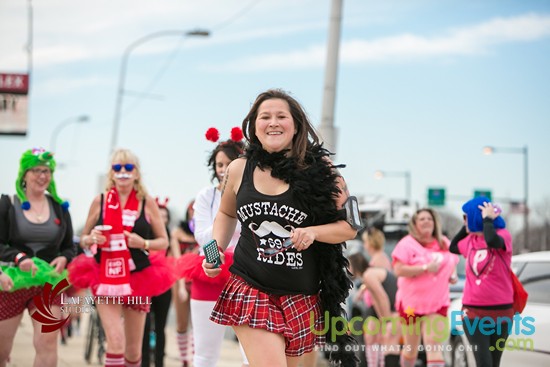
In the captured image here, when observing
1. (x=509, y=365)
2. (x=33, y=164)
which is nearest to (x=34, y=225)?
(x=33, y=164)

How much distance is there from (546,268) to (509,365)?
1.15 m

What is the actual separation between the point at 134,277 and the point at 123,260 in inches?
9.4

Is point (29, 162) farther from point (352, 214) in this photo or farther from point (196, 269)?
point (352, 214)

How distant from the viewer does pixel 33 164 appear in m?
7.95

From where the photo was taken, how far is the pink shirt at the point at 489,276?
8.18 m

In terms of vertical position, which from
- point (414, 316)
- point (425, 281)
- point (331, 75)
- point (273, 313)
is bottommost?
point (414, 316)

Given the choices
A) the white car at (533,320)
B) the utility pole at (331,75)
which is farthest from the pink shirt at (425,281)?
the utility pole at (331,75)

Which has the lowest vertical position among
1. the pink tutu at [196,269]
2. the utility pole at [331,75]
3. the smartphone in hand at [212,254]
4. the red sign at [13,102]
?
the pink tutu at [196,269]

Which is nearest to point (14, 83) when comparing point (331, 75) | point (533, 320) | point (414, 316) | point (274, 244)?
point (331, 75)

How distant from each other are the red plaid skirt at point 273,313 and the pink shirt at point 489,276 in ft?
11.4

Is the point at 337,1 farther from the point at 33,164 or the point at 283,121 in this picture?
the point at 283,121

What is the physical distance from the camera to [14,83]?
23.3 metres

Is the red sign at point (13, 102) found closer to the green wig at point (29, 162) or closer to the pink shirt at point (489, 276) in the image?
the green wig at point (29, 162)

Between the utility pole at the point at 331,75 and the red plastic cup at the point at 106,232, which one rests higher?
the utility pole at the point at 331,75
